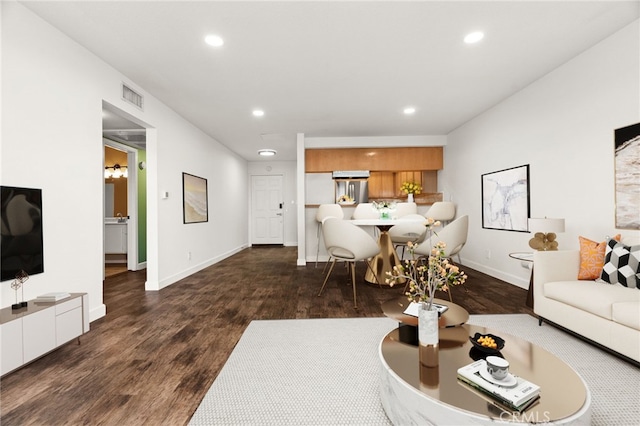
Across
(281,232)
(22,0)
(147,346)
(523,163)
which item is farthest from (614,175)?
(281,232)

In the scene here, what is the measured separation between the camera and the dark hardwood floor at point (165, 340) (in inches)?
62.7

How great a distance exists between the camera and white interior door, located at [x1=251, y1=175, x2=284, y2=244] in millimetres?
9000

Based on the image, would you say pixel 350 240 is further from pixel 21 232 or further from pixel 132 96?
pixel 132 96

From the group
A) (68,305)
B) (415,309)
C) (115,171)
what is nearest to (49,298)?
(68,305)

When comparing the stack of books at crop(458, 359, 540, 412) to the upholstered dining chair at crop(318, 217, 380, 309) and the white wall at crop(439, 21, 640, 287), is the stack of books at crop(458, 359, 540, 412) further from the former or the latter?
the white wall at crop(439, 21, 640, 287)

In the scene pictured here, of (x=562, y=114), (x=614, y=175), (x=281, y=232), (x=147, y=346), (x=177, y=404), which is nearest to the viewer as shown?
(x=177, y=404)

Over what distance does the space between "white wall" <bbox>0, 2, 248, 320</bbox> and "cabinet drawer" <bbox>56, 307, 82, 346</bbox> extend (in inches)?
14.7

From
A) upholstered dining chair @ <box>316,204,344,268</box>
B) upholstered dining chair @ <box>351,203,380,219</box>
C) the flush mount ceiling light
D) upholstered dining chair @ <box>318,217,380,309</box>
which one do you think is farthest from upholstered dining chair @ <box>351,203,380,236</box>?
the flush mount ceiling light

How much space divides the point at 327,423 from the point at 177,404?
0.83 m

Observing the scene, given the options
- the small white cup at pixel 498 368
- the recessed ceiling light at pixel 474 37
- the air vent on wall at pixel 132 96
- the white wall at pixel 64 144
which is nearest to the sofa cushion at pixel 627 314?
the small white cup at pixel 498 368

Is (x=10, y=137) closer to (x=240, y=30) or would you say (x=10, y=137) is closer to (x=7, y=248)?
(x=7, y=248)

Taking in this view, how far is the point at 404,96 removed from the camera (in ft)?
13.4

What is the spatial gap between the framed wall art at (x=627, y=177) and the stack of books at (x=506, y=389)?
7.74 feet

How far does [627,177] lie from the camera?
2.59m
